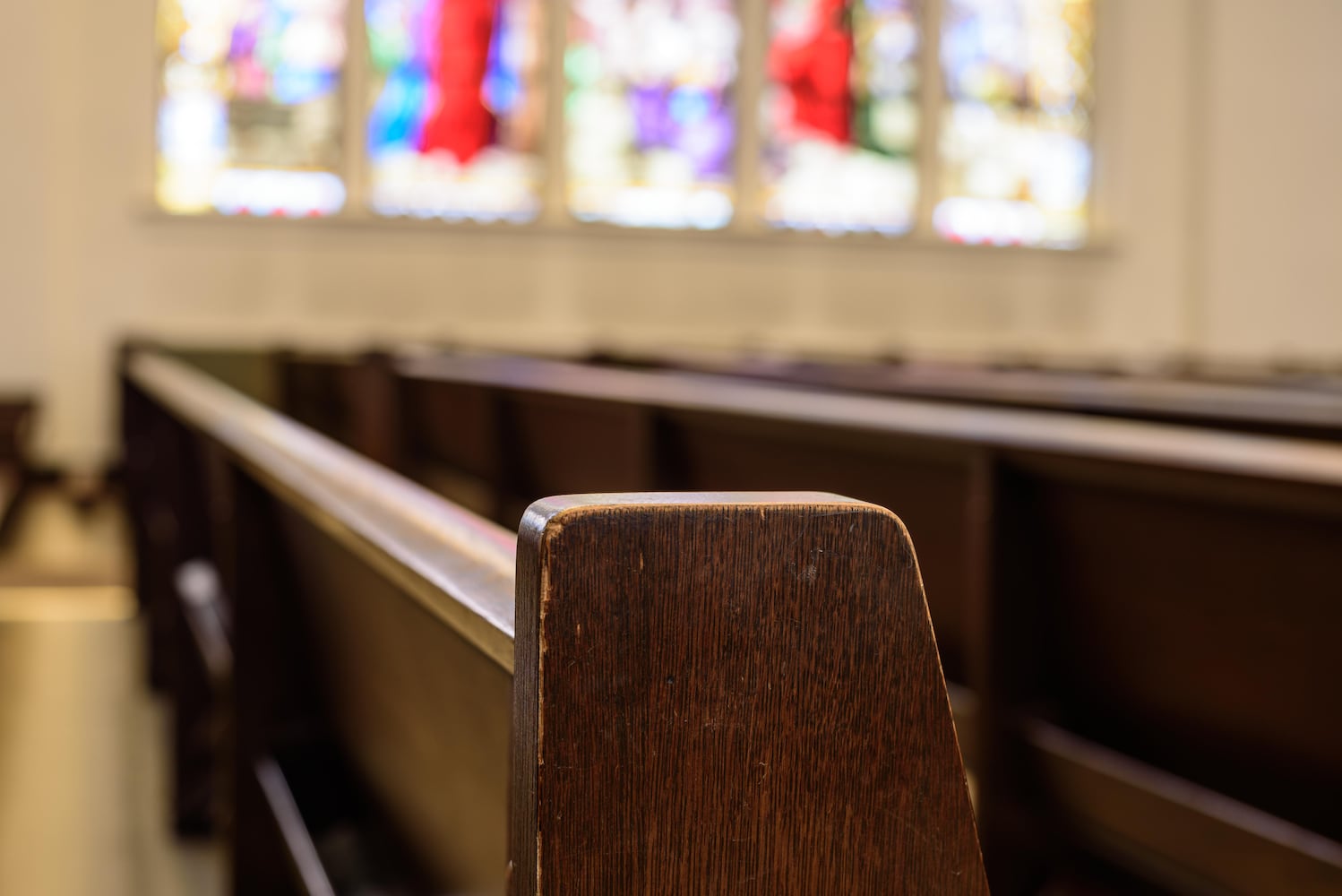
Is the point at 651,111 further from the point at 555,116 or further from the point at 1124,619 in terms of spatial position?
the point at 1124,619

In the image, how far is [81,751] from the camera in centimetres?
245

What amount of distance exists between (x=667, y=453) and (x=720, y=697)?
143 cm

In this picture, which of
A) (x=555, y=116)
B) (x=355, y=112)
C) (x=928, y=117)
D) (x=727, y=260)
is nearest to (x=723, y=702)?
(x=355, y=112)

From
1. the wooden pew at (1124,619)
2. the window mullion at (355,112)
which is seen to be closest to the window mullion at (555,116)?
the window mullion at (355,112)

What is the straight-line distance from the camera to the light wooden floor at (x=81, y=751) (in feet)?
6.40

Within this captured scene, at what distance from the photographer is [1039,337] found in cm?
793

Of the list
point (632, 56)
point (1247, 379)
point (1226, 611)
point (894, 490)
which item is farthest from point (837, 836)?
point (632, 56)

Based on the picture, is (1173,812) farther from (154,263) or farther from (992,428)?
(154,263)

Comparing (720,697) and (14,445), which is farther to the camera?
Answer: (14,445)

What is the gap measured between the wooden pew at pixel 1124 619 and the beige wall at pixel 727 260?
550 centimetres

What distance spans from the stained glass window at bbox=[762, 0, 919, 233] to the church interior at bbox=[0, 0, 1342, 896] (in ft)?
0.08

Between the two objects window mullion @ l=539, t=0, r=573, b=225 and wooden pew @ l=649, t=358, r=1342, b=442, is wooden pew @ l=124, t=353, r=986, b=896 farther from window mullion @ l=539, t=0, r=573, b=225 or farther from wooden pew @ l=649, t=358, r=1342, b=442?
window mullion @ l=539, t=0, r=573, b=225

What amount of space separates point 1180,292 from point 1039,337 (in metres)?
0.97

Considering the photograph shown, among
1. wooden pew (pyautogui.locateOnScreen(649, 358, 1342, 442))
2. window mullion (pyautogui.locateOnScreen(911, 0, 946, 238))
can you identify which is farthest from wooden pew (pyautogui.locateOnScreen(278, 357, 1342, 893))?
window mullion (pyautogui.locateOnScreen(911, 0, 946, 238))
